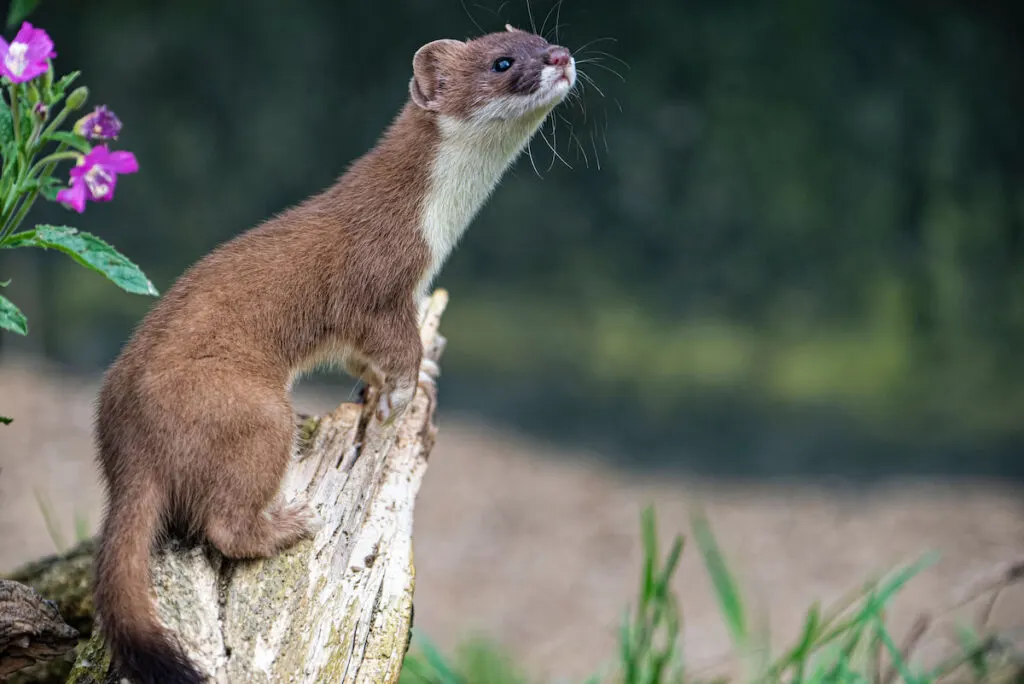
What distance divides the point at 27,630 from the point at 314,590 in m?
0.67

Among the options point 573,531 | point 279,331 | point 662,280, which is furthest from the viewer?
point 662,280

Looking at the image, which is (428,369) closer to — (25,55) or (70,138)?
(70,138)

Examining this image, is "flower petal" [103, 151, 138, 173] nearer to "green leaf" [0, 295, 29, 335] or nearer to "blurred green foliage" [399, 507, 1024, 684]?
"green leaf" [0, 295, 29, 335]

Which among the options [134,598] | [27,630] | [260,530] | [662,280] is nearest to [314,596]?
[260,530]

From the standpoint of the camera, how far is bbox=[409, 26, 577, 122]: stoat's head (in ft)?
9.65

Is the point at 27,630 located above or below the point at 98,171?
below

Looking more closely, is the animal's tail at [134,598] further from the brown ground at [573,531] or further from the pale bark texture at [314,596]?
the brown ground at [573,531]

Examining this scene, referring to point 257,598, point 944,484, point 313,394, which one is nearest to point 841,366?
point 944,484

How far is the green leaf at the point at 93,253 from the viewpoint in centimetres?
219

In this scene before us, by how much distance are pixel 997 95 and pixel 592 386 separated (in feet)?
10.4

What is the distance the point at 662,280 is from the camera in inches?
274

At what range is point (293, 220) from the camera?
3041mm

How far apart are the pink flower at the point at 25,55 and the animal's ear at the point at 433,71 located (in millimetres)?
1160

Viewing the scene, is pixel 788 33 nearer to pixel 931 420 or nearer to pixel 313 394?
pixel 931 420
